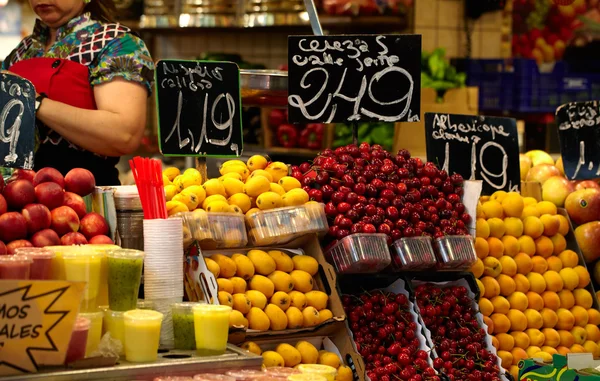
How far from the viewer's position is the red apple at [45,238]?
6.76 ft

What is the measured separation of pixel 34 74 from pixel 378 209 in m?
1.29

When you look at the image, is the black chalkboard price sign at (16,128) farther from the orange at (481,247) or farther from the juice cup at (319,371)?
the orange at (481,247)

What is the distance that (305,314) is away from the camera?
2457mm

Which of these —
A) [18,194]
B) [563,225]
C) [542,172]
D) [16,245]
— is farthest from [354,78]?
[16,245]

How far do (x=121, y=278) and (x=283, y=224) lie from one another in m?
0.73

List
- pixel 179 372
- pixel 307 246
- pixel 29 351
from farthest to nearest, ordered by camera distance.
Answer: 1. pixel 307 246
2. pixel 179 372
3. pixel 29 351

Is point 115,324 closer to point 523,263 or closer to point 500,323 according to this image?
point 500,323

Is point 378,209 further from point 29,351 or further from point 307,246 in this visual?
point 29,351

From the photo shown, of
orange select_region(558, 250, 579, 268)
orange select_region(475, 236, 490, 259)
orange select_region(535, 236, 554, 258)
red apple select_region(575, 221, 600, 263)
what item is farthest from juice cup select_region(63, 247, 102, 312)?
red apple select_region(575, 221, 600, 263)

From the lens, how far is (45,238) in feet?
6.77

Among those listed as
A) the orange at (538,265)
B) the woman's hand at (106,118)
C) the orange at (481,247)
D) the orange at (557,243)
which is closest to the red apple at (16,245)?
the woman's hand at (106,118)

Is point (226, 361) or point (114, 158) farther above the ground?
point (114, 158)

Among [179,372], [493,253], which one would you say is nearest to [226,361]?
[179,372]

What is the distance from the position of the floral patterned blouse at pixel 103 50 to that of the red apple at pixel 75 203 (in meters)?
0.81
